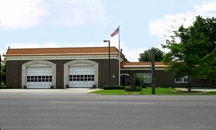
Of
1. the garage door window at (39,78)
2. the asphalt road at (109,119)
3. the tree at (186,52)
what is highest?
the tree at (186,52)

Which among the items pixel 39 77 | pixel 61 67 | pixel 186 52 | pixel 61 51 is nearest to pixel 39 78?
pixel 39 77

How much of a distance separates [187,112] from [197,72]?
61.7 feet

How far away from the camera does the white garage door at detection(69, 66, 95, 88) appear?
135ft

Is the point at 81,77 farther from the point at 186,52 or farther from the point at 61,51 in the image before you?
the point at 186,52

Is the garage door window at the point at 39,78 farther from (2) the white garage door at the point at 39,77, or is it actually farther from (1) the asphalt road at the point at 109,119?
(1) the asphalt road at the point at 109,119

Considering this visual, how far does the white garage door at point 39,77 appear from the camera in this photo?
4172 centimetres

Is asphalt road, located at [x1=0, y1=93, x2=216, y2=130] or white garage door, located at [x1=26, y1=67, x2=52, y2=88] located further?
white garage door, located at [x1=26, y1=67, x2=52, y2=88]

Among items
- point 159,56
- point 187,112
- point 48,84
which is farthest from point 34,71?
point 159,56

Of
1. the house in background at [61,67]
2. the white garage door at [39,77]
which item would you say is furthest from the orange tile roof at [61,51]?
the white garage door at [39,77]

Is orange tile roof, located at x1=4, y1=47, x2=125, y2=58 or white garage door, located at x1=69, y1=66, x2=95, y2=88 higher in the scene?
orange tile roof, located at x1=4, y1=47, x2=125, y2=58

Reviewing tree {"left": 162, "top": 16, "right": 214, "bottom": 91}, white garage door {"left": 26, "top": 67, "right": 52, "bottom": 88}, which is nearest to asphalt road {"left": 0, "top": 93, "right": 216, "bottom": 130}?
tree {"left": 162, "top": 16, "right": 214, "bottom": 91}

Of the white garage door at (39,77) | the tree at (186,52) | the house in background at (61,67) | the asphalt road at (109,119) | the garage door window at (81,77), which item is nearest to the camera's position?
the asphalt road at (109,119)

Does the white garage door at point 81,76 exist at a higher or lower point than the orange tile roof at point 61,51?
lower

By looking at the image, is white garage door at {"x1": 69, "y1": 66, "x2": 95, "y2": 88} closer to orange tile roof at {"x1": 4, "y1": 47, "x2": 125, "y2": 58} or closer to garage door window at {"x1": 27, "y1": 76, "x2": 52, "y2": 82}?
orange tile roof at {"x1": 4, "y1": 47, "x2": 125, "y2": 58}
